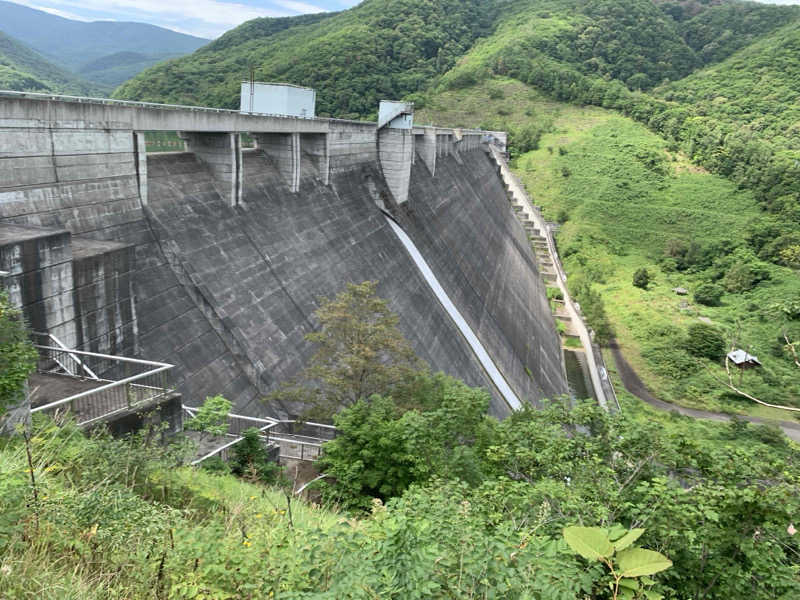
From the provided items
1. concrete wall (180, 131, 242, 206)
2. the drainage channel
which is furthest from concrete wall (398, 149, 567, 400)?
concrete wall (180, 131, 242, 206)

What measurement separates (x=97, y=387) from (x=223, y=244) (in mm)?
7732

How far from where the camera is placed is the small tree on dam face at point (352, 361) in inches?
501

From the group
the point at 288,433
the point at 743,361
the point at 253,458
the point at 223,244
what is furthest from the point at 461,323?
the point at 743,361

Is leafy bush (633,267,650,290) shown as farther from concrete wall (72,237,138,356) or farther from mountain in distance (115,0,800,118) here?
concrete wall (72,237,138,356)

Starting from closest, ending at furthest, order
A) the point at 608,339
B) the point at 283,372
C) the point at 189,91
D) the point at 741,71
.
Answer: the point at 283,372
the point at 608,339
the point at 189,91
the point at 741,71

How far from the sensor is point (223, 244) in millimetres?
15578

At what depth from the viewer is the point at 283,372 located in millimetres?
14602

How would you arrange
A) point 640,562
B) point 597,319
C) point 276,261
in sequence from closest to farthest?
point 640,562 < point 276,261 < point 597,319

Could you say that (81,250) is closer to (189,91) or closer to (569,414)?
(569,414)

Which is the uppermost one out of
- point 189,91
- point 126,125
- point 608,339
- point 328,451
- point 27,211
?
point 189,91

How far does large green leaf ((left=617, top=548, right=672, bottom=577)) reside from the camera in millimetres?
4262

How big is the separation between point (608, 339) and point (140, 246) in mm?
35679

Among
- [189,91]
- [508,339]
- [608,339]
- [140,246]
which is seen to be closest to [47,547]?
[140,246]

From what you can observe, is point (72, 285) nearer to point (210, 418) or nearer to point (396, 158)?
point (210, 418)
